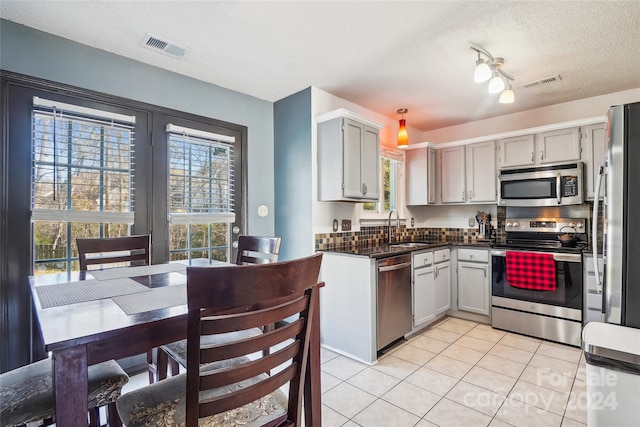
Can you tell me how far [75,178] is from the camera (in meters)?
2.19

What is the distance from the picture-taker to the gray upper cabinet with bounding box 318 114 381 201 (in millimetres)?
2881

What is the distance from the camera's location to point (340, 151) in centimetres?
287

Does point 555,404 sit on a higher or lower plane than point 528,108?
lower

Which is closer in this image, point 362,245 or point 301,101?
Result: point 301,101

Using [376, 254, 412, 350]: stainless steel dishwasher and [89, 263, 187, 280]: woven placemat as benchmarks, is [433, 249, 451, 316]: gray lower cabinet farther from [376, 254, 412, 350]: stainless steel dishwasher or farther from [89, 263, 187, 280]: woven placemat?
[89, 263, 187, 280]: woven placemat

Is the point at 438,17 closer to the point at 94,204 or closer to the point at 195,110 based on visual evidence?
the point at 195,110

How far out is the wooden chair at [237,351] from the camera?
812mm

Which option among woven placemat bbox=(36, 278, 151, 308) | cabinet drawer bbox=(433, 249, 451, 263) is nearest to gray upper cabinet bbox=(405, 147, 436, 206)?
cabinet drawer bbox=(433, 249, 451, 263)

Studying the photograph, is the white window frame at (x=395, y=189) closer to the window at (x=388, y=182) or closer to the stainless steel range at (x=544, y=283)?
the window at (x=388, y=182)

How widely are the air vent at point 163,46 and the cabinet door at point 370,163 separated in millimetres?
1749

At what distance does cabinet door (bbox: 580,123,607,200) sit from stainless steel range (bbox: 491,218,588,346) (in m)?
0.45

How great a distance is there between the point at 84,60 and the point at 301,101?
5.82 ft

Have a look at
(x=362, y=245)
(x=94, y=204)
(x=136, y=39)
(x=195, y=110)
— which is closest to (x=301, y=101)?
(x=195, y=110)

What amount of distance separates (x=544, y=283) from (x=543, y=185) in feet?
3.49
